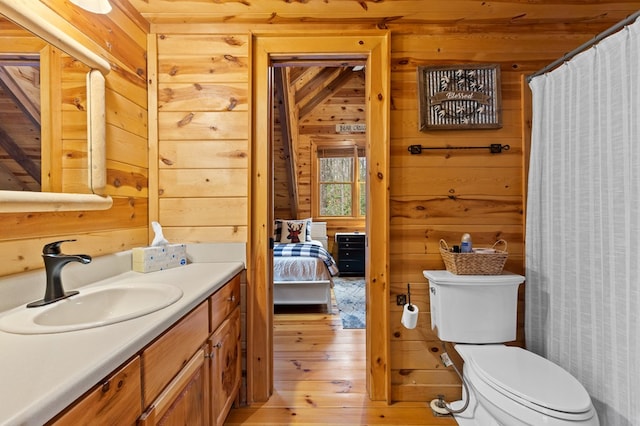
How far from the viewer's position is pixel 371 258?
1711 millimetres

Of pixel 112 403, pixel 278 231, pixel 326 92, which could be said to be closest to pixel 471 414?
pixel 112 403

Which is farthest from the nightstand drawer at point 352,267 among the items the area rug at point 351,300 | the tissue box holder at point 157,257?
the tissue box holder at point 157,257

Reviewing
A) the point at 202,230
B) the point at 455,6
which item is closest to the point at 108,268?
the point at 202,230

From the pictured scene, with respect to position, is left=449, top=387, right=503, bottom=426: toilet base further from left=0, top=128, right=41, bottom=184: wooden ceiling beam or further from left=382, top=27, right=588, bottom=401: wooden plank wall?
left=0, top=128, right=41, bottom=184: wooden ceiling beam

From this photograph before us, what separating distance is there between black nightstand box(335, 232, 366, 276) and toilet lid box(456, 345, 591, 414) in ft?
10.7

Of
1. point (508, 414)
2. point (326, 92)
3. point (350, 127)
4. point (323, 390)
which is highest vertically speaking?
point (326, 92)

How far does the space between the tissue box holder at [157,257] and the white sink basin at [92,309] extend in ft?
0.79

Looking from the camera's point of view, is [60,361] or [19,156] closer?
[60,361]

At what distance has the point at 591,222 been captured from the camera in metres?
1.30

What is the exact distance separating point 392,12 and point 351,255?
358 cm

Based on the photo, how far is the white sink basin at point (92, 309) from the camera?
0.76 m

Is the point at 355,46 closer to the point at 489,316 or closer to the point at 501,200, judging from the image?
the point at 501,200

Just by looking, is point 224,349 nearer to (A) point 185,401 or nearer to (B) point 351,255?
(A) point 185,401

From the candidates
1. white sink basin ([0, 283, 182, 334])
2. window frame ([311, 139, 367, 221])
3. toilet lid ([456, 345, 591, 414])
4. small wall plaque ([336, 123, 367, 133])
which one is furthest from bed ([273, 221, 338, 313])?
small wall plaque ([336, 123, 367, 133])
